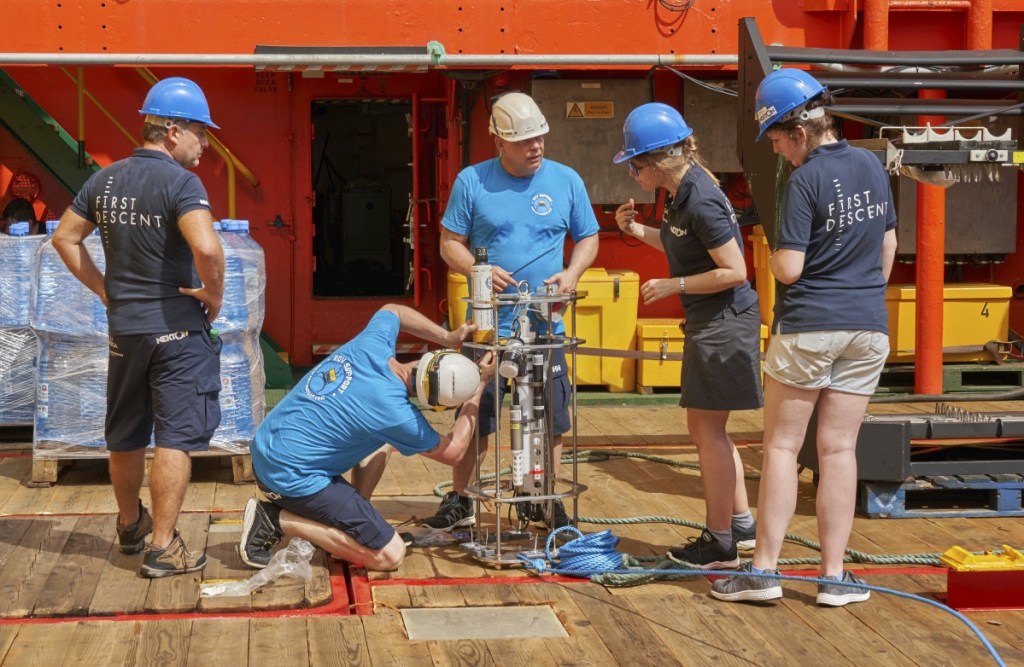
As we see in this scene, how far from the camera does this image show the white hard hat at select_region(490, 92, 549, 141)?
561cm

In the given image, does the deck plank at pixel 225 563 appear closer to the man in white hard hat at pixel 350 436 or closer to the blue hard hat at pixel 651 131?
the man in white hard hat at pixel 350 436

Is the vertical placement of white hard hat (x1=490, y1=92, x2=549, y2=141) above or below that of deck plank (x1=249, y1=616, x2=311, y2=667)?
above

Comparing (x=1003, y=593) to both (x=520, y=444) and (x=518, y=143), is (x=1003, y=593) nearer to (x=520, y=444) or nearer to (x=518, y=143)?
(x=520, y=444)

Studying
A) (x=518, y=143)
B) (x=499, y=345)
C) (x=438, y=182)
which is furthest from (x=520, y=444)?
(x=438, y=182)

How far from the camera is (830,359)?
4777mm

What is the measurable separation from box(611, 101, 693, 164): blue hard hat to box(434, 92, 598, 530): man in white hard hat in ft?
1.73

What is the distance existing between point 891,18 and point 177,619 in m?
7.44

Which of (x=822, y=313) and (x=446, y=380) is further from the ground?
(x=822, y=313)

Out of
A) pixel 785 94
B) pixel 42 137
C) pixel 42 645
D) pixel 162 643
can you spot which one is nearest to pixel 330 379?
pixel 162 643

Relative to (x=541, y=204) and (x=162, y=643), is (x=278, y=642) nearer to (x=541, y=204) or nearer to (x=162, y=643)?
(x=162, y=643)

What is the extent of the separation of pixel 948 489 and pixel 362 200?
6.18 metres

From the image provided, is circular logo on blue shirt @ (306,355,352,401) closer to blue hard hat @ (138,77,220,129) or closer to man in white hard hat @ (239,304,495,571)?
man in white hard hat @ (239,304,495,571)

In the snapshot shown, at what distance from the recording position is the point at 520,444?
5465mm

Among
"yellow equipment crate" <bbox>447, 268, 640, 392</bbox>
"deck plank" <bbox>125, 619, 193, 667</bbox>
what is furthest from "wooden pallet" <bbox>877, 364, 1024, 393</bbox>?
"deck plank" <bbox>125, 619, 193, 667</bbox>
